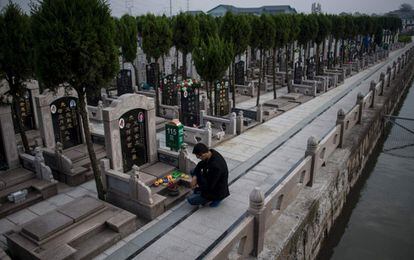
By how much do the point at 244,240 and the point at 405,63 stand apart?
146 ft

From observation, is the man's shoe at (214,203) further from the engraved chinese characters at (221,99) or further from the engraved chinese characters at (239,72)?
the engraved chinese characters at (239,72)

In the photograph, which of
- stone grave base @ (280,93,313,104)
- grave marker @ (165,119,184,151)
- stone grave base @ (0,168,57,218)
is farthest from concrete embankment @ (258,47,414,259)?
stone grave base @ (0,168,57,218)

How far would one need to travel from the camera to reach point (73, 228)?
7.93 meters

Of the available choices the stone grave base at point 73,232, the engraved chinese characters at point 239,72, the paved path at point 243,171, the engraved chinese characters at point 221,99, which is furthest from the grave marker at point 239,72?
the stone grave base at point 73,232

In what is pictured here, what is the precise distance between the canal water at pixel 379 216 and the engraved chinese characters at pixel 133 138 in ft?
22.6

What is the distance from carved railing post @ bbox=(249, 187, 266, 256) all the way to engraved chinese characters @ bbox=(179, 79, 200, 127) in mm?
9929

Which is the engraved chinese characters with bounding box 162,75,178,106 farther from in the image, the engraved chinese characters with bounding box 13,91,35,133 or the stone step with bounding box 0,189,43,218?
the stone step with bounding box 0,189,43,218

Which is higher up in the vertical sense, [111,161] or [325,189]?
[111,161]

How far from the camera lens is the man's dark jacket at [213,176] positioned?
341 inches

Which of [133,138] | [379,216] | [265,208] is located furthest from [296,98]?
[265,208]

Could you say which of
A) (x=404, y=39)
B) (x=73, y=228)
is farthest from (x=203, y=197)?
(x=404, y=39)

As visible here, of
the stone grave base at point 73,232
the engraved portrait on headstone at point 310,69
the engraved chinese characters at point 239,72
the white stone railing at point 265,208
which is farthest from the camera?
the engraved portrait on headstone at point 310,69

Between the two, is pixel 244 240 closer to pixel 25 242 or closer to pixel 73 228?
pixel 73 228

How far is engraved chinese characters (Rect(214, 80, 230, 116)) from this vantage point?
18917 millimetres
